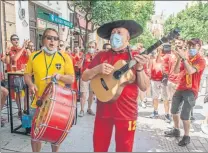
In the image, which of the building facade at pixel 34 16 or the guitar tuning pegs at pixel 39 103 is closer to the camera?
the guitar tuning pegs at pixel 39 103

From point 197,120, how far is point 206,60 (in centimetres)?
160

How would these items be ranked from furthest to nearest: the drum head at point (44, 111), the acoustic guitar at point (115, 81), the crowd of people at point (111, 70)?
the drum head at point (44, 111)
the crowd of people at point (111, 70)
the acoustic guitar at point (115, 81)

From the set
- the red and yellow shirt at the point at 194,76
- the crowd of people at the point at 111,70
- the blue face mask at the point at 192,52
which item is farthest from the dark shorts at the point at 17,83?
the blue face mask at the point at 192,52

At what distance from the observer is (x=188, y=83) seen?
3572 millimetres

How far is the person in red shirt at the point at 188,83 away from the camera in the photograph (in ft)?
11.0

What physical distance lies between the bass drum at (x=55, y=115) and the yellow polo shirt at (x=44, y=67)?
10.7 inches

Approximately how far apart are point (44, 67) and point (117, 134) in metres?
1.05

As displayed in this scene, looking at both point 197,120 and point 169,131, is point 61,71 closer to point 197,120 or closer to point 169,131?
point 169,131

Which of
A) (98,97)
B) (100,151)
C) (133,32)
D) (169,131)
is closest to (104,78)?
(98,97)

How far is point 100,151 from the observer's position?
7.54 feet

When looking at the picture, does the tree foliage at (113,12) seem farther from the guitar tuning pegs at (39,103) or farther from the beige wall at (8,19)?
the beige wall at (8,19)

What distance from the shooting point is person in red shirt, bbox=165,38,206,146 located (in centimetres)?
334

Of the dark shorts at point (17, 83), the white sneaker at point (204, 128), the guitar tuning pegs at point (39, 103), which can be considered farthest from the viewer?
the dark shorts at point (17, 83)

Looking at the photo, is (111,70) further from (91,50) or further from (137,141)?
(91,50)
